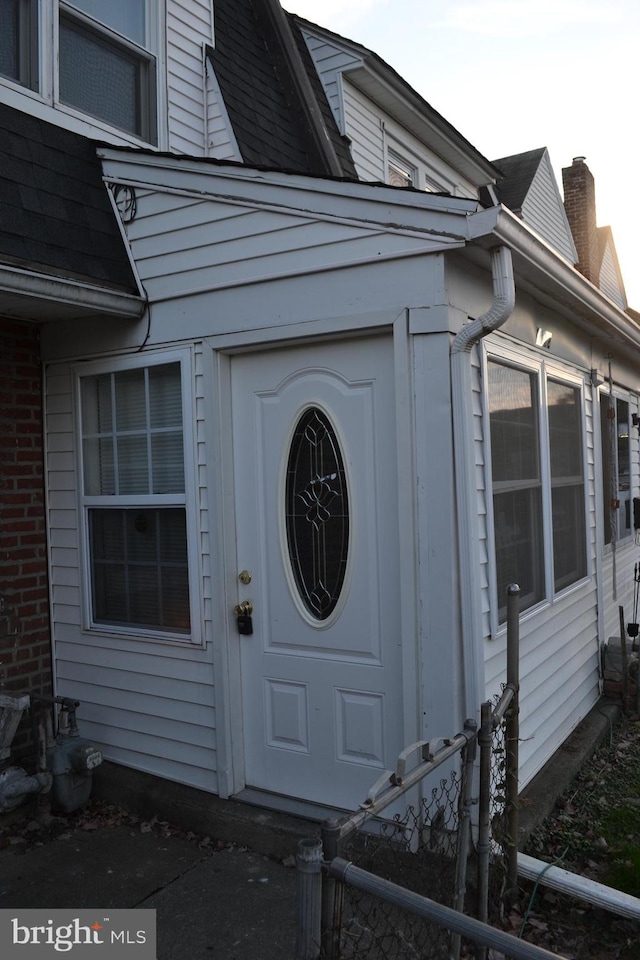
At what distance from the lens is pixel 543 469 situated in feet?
16.2

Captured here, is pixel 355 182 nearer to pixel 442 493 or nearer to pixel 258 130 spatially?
pixel 442 493

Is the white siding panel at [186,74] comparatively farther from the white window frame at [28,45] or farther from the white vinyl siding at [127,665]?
the white vinyl siding at [127,665]

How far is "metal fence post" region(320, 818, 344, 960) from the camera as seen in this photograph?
1934 millimetres

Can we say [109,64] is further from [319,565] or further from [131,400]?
[319,565]

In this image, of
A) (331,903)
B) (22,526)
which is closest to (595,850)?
(331,903)

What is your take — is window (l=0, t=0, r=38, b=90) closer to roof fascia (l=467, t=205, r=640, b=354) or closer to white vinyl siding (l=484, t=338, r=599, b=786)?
roof fascia (l=467, t=205, r=640, b=354)

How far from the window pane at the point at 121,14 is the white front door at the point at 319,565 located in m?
2.85

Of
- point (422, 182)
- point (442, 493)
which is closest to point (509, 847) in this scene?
point (442, 493)

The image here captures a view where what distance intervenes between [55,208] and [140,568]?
2088 millimetres

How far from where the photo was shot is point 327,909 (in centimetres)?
195

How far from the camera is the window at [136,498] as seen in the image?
14.8 ft

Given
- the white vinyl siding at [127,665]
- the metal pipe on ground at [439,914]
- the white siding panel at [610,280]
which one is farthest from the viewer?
the white siding panel at [610,280]

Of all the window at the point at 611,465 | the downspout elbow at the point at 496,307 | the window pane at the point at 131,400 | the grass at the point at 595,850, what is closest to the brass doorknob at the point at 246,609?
the window pane at the point at 131,400

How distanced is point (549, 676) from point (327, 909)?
3.28 m
